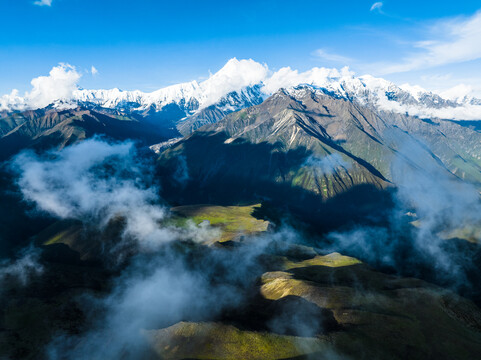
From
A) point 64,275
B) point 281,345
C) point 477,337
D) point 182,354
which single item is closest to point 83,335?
point 182,354

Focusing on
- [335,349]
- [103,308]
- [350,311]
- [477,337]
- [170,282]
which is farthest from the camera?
[170,282]

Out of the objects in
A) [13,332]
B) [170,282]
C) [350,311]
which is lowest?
[170,282]

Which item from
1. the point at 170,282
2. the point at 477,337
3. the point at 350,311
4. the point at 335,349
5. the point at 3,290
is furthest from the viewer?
the point at 170,282

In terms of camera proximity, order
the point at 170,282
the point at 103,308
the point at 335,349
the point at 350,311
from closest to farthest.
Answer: the point at 335,349 → the point at 350,311 → the point at 103,308 → the point at 170,282

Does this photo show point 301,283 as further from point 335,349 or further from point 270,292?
point 335,349

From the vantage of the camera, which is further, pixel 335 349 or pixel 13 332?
pixel 13 332

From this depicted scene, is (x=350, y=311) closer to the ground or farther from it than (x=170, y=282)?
farther from it

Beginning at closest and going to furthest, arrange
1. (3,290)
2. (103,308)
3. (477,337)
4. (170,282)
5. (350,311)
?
1. (477,337)
2. (350,311)
3. (103,308)
4. (3,290)
5. (170,282)

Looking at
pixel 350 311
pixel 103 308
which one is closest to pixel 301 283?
pixel 350 311

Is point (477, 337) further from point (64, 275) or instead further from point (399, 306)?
point (64, 275)
